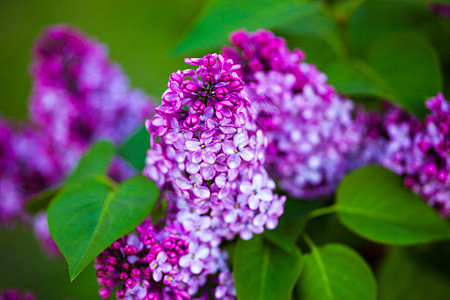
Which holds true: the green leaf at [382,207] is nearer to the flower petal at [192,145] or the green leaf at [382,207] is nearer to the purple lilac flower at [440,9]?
the flower petal at [192,145]

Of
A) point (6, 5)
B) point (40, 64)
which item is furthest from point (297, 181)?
point (6, 5)

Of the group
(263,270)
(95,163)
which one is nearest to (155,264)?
(263,270)

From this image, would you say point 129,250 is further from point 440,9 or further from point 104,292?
point 440,9

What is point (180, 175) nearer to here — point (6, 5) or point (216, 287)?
point (216, 287)

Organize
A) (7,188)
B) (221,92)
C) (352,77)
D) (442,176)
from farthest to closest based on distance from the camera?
(7,188) → (352,77) → (442,176) → (221,92)

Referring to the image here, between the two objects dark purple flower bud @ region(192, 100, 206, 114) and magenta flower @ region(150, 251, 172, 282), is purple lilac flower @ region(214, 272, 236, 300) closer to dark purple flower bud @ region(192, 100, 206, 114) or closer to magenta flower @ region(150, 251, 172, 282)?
magenta flower @ region(150, 251, 172, 282)
